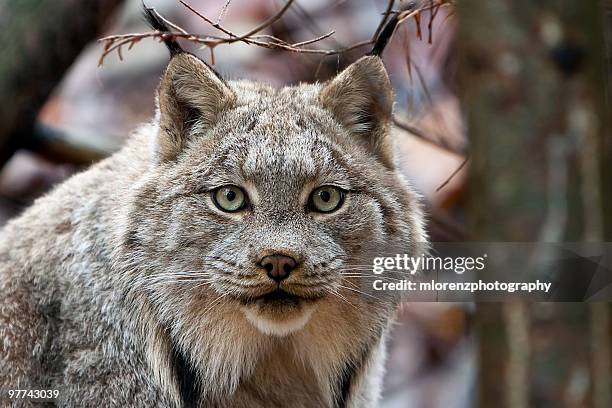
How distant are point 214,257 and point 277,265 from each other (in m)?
0.38

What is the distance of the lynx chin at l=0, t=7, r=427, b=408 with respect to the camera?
15.4 feet

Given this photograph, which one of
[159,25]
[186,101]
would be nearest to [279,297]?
[186,101]

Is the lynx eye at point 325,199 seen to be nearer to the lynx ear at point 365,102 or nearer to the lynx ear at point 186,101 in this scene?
the lynx ear at point 365,102

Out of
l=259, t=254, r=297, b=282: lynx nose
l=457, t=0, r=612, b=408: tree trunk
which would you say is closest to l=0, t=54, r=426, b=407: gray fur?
l=259, t=254, r=297, b=282: lynx nose

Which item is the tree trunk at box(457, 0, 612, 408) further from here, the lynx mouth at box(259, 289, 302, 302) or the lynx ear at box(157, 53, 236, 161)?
the lynx ear at box(157, 53, 236, 161)

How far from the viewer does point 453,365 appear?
11.3 metres

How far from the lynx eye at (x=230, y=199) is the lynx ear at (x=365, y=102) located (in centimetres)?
78

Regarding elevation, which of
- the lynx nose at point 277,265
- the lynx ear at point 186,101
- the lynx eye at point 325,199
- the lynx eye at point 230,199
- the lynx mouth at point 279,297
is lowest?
the lynx mouth at point 279,297

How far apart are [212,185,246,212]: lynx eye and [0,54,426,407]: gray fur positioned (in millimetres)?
38

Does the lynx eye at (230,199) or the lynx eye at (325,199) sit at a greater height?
the lynx eye at (325,199)

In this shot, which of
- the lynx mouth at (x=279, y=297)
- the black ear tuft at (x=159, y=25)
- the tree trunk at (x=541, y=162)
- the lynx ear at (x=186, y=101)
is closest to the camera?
the tree trunk at (x=541, y=162)

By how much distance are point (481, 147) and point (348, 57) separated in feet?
15.8

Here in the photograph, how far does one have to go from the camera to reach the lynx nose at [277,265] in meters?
4.40

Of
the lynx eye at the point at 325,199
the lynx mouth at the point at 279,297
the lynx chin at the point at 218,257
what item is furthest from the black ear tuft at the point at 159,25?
the lynx mouth at the point at 279,297
